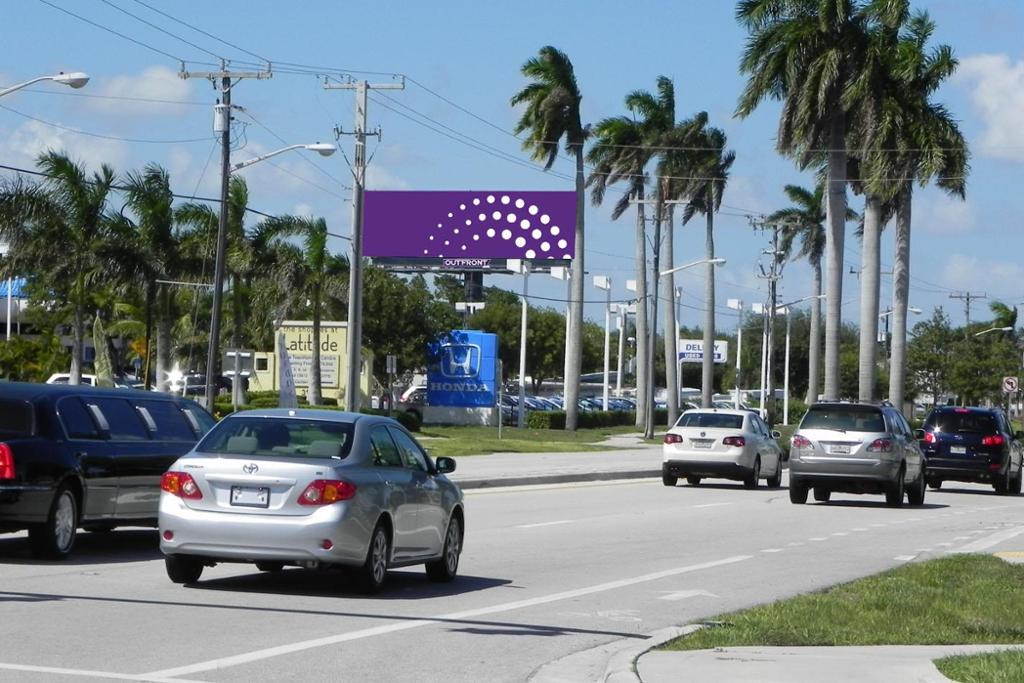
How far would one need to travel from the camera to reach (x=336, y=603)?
43.3ft

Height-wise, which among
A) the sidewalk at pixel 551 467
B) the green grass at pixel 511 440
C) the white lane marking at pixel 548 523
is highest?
the green grass at pixel 511 440

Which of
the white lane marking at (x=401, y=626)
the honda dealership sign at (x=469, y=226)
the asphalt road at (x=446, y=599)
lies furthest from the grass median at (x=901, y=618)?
the honda dealership sign at (x=469, y=226)

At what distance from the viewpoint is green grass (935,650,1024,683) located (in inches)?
350

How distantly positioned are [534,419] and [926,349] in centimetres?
4766

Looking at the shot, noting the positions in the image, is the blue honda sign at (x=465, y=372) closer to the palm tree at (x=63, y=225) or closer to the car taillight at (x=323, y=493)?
the palm tree at (x=63, y=225)

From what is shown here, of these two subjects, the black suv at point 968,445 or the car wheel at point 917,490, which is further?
the black suv at point 968,445

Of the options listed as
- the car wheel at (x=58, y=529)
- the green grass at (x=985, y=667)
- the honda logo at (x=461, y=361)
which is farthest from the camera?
the honda logo at (x=461, y=361)

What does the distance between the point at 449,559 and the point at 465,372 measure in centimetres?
6040

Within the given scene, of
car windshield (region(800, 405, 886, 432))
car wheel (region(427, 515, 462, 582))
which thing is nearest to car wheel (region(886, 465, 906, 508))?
car windshield (region(800, 405, 886, 432))

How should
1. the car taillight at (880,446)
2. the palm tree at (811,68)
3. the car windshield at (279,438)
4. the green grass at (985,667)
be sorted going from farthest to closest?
the palm tree at (811,68) → the car taillight at (880,446) → the car windshield at (279,438) → the green grass at (985,667)

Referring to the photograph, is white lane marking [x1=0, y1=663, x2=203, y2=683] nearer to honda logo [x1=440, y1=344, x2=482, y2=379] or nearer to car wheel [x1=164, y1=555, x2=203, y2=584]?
car wheel [x1=164, y1=555, x2=203, y2=584]

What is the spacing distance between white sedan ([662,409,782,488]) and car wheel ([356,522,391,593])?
67.4 feet

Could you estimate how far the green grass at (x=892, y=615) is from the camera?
36.5 ft

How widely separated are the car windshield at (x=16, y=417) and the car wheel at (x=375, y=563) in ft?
13.2
